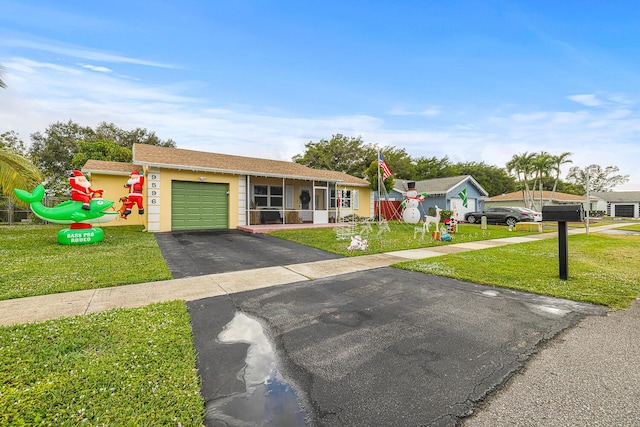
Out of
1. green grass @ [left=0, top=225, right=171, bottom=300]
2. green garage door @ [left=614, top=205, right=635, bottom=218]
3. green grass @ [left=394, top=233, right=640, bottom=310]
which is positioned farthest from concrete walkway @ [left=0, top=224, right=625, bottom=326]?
green garage door @ [left=614, top=205, right=635, bottom=218]

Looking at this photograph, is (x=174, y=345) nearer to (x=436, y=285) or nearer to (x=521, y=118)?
(x=436, y=285)

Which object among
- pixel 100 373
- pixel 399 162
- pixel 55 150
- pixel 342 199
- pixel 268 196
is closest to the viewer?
pixel 100 373

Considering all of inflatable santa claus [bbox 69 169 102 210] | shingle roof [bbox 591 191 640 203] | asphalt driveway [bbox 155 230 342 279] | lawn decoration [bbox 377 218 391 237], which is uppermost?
shingle roof [bbox 591 191 640 203]

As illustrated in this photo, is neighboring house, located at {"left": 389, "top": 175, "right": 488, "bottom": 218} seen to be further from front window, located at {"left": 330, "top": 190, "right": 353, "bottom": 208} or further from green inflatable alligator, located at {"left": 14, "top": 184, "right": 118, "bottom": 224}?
green inflatable alligator, located at {"left": 14, "top": 184, "right": 118, "bottom": 224}

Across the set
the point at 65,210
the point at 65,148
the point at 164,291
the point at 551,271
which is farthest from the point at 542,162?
the point at 65,148

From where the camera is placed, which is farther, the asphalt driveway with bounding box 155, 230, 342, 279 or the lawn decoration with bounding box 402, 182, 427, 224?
the lawn decoration with bounding box 402, 182, 427, 224

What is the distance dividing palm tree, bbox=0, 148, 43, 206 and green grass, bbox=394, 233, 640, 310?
11.9 m

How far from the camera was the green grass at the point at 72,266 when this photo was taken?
4.85 meters

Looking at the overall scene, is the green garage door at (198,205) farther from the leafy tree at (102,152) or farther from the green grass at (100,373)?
the leafy tree at (102,152)

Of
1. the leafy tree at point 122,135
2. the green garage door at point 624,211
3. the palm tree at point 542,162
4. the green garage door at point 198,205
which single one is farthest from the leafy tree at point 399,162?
the green garage door at point 624,211

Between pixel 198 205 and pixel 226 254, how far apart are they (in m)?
6.88

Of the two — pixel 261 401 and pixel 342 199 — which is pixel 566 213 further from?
pixel 342 199

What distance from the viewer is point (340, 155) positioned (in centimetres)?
3519

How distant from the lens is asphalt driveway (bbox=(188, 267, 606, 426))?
2045 mm
